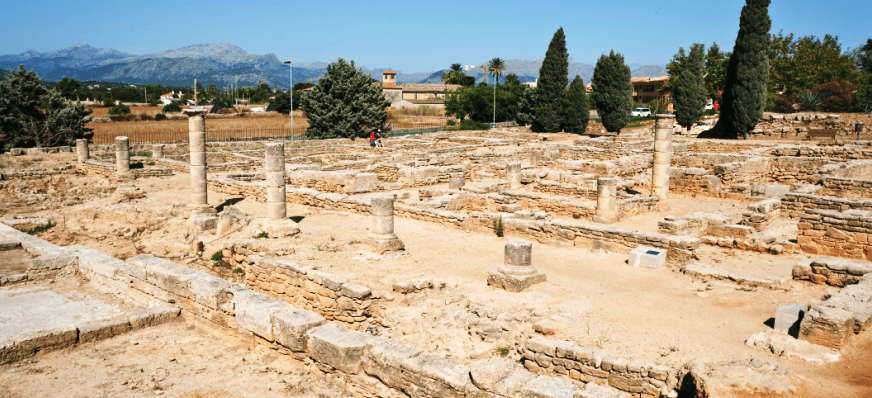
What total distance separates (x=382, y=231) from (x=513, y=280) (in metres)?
3.37

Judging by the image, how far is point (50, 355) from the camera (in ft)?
19.6

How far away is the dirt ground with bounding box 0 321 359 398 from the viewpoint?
5.24 m

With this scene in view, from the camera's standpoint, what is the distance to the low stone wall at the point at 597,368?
19.3 ft

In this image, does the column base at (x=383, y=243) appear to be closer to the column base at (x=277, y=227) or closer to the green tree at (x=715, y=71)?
the column base at (x=277, y=227)

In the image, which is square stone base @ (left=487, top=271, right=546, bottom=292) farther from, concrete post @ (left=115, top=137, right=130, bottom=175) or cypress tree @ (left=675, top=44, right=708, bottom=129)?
cypress tree @ (left=675, top=44, right=708, bottom=129)

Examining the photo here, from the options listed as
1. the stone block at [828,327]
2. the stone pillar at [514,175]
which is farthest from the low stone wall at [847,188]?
the stone block at [828,327]

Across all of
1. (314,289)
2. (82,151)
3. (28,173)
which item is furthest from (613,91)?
(314,289)

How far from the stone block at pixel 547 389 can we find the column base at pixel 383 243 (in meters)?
6.95

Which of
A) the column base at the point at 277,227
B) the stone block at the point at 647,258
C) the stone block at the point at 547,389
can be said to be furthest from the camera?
the column base at the point at 277,227

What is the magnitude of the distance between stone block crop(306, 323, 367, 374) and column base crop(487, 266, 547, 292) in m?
4.10

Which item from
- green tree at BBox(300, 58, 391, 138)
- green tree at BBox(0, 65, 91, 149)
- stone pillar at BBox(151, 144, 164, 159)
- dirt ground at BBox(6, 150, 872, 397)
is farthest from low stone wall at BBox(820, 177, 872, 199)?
green tree at BBox(0, 65, 91, 149)

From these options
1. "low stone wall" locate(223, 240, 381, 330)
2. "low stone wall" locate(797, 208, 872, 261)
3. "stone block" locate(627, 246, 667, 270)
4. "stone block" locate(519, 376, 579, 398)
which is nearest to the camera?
"stone block" locate(519, 376, 579, 398)

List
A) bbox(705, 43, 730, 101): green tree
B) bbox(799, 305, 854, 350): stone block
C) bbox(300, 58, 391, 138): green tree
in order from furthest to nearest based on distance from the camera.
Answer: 1. bbox(705, 43, 730, 101): green tree
2. bbox(300, 58, 391, 138): green tree
3. bbox(799, 305, 854, 350): stone block

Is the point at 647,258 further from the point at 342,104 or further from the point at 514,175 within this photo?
the point at 342,104
